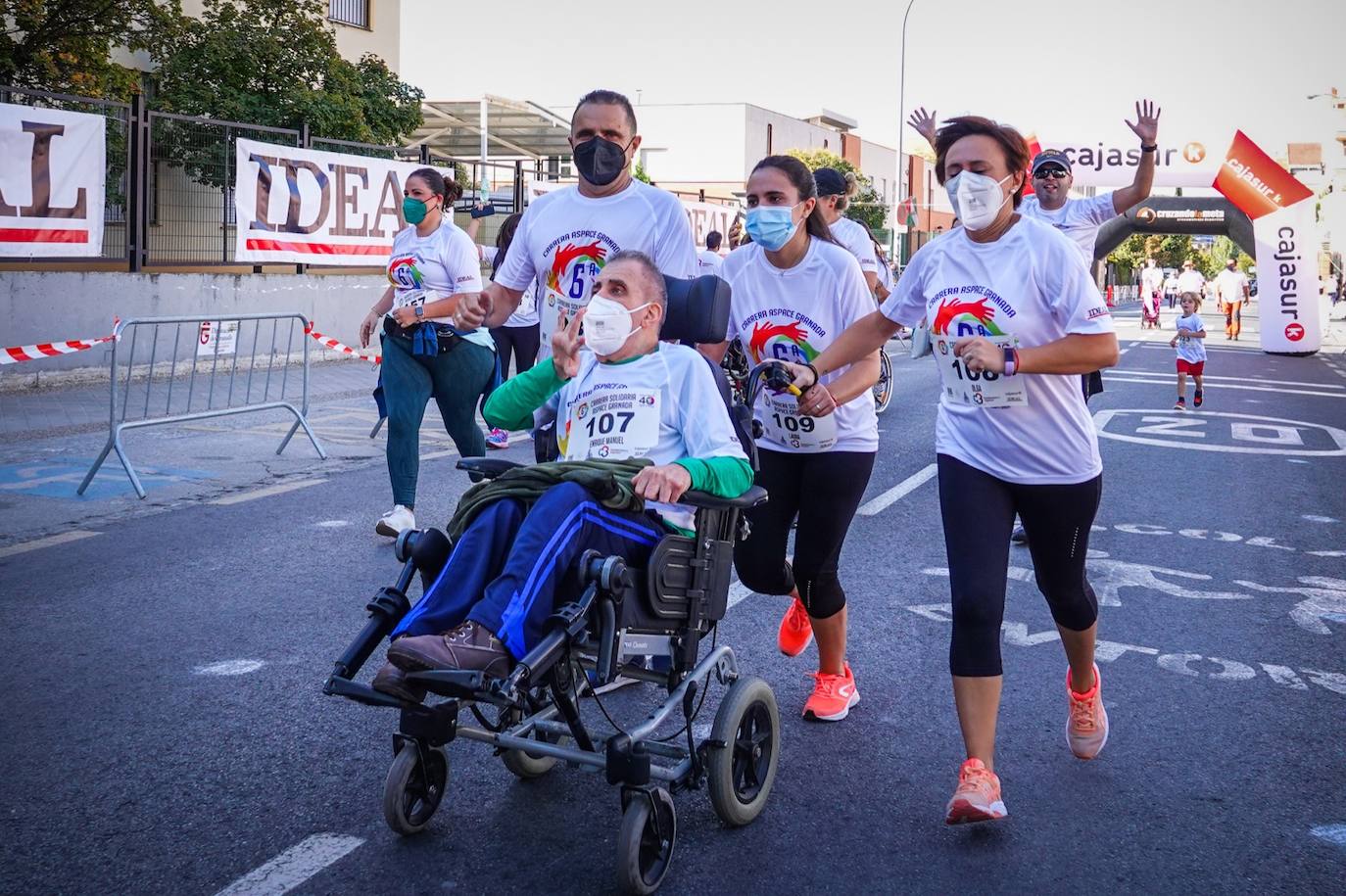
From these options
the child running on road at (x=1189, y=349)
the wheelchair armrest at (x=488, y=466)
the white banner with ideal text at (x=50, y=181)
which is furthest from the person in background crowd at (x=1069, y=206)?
the white banner with ideal text at (x=50, y=181)

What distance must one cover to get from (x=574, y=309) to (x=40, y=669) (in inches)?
94.4

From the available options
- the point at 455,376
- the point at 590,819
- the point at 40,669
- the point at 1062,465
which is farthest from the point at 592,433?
the point at 455,376

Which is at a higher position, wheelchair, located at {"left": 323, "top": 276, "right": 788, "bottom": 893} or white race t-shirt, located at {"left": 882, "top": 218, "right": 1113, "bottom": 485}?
white race t-shirt, located at {"left": 882, "top": 218, "right": 1113, "bottom": 485}

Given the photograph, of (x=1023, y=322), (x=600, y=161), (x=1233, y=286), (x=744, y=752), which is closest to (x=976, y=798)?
(x=744, y=752)

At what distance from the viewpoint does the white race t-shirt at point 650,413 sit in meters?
3.90

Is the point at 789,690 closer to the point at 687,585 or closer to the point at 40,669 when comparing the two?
the point at 687,585

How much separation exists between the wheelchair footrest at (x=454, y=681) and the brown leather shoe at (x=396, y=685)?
0.10ft

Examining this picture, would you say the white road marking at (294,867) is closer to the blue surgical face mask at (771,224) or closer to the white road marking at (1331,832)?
the blue surgical face mask at (771,224)

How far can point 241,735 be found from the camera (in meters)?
4.36

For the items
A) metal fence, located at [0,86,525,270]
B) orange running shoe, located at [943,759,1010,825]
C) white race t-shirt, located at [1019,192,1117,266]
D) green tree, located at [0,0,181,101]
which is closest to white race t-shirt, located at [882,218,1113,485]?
orange running shoe, located at [943,759,1010,825]

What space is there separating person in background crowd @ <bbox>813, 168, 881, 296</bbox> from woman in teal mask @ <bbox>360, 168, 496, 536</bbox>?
78.2 inches

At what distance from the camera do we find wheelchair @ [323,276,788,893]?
320cm

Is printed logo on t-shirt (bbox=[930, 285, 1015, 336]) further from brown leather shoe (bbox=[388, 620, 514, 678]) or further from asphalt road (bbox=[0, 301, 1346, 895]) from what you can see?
brown leather shoe (bbox=[388, 620, 514, 678])

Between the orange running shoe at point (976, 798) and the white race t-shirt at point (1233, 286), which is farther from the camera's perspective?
the white race t-shirt at point (1233, 286)
